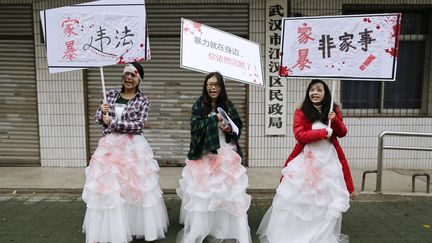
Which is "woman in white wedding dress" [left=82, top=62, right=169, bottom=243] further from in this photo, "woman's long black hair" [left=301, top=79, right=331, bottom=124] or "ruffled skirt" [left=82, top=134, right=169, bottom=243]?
"woman's long black hair" [left=301, top=79, right=331, bottom=124]

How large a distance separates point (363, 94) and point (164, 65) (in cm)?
416

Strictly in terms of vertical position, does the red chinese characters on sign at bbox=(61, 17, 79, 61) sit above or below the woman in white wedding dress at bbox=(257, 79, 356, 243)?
above

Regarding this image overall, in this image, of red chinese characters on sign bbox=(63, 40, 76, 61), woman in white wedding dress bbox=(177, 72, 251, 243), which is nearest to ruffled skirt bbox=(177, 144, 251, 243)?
woman in white wedding dress bbox=(177, 72, 251, 243)

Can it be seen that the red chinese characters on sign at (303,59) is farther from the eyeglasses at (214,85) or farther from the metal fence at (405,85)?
the metal fence at (405,85)

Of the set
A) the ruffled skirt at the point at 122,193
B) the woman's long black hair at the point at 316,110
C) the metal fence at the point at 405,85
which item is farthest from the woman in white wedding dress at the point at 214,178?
the metal fence at the point at 405,85

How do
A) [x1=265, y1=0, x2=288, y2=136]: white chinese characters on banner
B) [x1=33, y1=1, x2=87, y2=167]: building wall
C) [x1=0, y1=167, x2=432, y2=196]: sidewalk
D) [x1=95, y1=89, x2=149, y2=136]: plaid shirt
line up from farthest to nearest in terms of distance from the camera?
[x1=33, y1=1, x2=87, y2=167]: building wall → [x1=265, y1=0, x2=288, y2=136]: white chinese characters on banner → [x1=0, y1=167, x2=432, y2=196]: sidewalk → [x1=95, y1=89, x2=149, y2=136]: plaid shirt

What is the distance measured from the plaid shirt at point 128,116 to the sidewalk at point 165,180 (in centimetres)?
220

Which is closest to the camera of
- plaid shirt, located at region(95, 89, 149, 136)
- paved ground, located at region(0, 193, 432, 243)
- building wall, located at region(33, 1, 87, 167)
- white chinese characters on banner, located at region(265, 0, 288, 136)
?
plaid shirt, located at region(95, 89, 149, 136)

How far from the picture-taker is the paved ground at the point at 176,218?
4305 mm

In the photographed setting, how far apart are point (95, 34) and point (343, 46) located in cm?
275

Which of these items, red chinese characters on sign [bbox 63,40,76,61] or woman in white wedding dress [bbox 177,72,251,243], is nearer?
woman in white wedding dress [bbox 177,72,251,243]

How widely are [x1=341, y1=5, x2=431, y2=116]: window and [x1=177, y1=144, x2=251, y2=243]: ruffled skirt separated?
4329 millimetres

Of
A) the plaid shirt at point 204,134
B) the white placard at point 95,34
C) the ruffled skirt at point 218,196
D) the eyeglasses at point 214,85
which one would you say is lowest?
the ruffled skirt at point 218,196

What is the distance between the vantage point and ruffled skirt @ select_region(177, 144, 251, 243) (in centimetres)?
385
